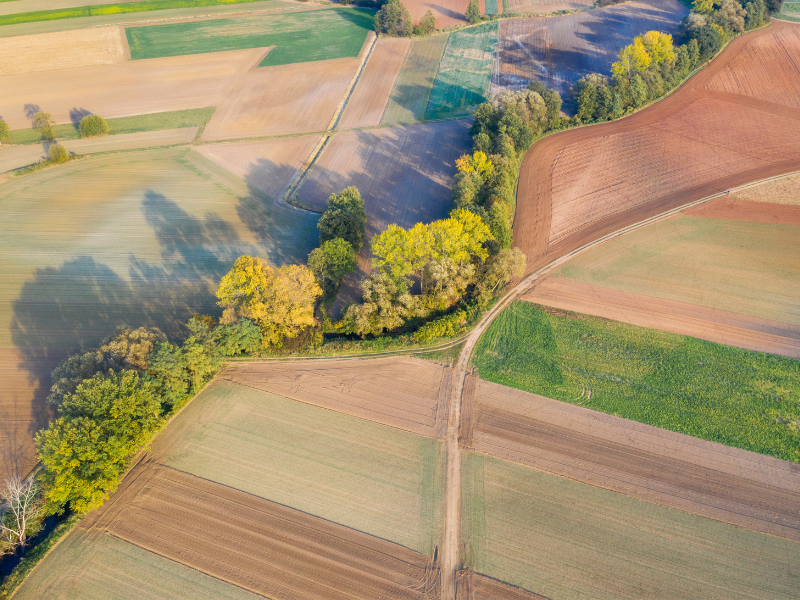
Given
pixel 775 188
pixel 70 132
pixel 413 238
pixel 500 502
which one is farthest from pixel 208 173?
pixel 775 188

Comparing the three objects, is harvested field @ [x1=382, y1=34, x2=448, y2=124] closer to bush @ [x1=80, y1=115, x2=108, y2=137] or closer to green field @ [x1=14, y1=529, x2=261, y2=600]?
bush @ [x1=80, y1=115, x2=108, y2=137]

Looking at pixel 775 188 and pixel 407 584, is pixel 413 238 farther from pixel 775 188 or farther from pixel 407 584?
pixel 775 188

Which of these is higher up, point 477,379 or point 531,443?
point 477,379

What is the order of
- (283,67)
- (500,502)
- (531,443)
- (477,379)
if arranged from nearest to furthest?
1. (500,502)
2. (531,443)
3. (477,379)
4. (283,67)

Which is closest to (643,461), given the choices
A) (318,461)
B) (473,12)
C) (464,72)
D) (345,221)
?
(318,461)

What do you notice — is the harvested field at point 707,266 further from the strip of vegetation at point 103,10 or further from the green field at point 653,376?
the strip of vegetation at point 103,10

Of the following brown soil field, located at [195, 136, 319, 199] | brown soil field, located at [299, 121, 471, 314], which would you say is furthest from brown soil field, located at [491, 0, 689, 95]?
brown soil field, located at [195, 136, 319, 199]

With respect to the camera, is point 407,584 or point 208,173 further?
point 208,173

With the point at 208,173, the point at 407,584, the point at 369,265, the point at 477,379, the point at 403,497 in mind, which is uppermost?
the point at 208,173
